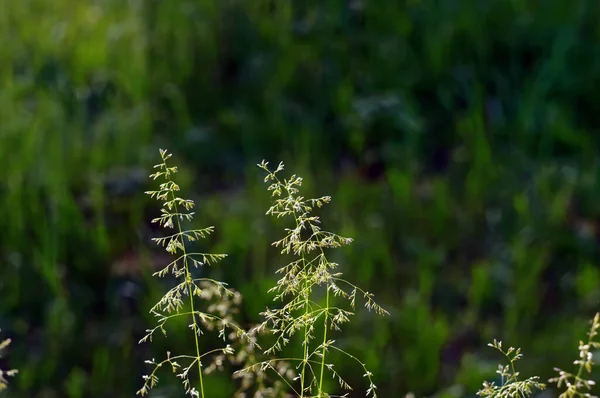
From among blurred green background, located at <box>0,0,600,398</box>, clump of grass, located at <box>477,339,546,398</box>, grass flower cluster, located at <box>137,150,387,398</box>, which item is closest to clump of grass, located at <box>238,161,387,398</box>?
grass flower cluster, located at <box>137,150,387,398</box>

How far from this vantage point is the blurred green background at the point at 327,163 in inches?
Answer: 96.7

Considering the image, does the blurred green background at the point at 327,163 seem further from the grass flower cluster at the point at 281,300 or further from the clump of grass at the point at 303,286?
the clump of grass at the point at 303,286

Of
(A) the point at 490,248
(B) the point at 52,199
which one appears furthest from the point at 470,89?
(B) the point at 52,199

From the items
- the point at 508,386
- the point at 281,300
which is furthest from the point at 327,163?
the point at 508,386

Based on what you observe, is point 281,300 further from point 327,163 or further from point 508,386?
point 327,163

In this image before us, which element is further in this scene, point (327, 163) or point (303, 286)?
point (327, 163)

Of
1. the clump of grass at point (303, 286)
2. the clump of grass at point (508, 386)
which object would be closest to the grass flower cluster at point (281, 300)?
the clump of grass at point (303, 286)

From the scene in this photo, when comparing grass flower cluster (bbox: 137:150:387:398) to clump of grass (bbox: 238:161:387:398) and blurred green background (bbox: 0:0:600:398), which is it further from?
blurred green background (bbox: 0:0:600:398)

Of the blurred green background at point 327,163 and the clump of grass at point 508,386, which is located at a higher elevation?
the blurred green background at point 327,163

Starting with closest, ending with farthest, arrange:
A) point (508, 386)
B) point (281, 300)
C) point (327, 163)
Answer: point (508, 386) < point (281, 300) < point (327, 163)

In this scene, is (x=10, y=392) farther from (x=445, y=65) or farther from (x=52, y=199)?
(x=445, y=65)

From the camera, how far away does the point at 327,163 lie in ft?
10.2

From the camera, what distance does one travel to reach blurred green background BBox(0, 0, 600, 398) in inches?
96.7

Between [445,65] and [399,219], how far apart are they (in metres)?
0.80
